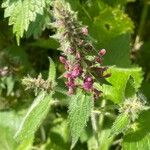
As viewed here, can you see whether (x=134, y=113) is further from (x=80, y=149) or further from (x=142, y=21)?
(x=142, y=21)

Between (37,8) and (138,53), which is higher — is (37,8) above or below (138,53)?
above

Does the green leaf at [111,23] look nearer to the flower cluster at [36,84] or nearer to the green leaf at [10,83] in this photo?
the green leaf at [10,83]

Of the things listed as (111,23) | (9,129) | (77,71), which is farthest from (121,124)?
(111,23)

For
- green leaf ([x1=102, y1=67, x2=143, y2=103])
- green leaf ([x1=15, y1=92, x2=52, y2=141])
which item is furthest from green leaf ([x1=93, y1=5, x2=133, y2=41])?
green leaf ([x1=15, y1=92, x2=52, y2=141])

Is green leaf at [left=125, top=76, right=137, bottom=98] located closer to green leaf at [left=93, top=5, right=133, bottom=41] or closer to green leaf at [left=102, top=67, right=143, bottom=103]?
green leaf at [left=102, top=67, right=143, bottom=103]

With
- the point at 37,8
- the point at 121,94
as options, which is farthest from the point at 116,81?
the point at 37,8

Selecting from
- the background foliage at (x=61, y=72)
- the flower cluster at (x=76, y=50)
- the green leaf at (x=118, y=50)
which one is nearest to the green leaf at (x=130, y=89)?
the background foliage at (x=61, y=72)
